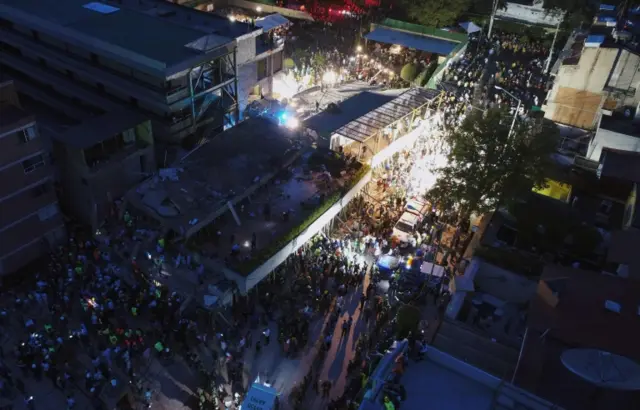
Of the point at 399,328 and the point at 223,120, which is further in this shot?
Answer: the point at 223,120

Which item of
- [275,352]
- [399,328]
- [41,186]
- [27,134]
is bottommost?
[275,352]

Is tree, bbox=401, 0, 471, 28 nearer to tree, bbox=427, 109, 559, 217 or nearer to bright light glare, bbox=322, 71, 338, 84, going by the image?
bright light glare, bbox=322, 71, 338, 84

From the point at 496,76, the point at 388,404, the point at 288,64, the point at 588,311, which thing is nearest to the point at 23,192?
the point at 388,404

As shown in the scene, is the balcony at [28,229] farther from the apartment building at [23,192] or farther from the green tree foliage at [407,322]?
the green tree foliage at [407,322]

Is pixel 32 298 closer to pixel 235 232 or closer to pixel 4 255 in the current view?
pixel 4 255

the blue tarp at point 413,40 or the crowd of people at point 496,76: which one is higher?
the blue tarp at point 413,40

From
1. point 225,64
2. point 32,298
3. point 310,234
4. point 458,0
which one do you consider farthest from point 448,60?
point 32,298

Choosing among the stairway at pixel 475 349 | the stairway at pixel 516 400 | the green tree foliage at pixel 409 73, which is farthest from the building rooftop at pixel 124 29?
the stairway at pixel 516 400
